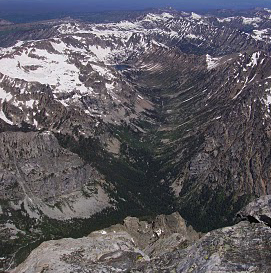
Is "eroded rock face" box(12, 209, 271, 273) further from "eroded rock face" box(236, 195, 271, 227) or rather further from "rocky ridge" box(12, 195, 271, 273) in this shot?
"eroded rock face" box(236, 195, 271, 227)

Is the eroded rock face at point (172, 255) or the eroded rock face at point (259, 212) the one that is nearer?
the eroded rock face at point (172, 255)

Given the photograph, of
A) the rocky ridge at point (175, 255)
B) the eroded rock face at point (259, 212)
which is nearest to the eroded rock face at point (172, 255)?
the rocky ridge at point (175, 255)

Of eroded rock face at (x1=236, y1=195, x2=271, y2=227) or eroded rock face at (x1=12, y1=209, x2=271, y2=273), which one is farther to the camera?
eroded rock face at (x1=236, y1=195, x2=271, y2=227)

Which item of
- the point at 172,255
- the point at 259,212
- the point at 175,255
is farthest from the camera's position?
the point at 259,212

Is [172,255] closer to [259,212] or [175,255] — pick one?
[175,255]

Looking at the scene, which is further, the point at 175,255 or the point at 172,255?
the point at 172,255

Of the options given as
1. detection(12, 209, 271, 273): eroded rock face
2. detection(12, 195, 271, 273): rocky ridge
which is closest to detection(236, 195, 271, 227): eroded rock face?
detection(12, 195, 271, 273): rocky ridge

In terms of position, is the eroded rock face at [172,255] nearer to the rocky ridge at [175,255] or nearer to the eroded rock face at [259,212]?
the rocky ridge at [175,255]

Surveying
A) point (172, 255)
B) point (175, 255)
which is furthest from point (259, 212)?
point (172, 255)

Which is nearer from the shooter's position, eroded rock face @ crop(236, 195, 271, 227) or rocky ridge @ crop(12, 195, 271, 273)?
rocky ridge @ crop(12, 195, 271, 273)

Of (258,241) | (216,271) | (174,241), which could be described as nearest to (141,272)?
(216,271)

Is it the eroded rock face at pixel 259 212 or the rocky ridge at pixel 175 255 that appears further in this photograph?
the eroded rock face at pixel 259 212
